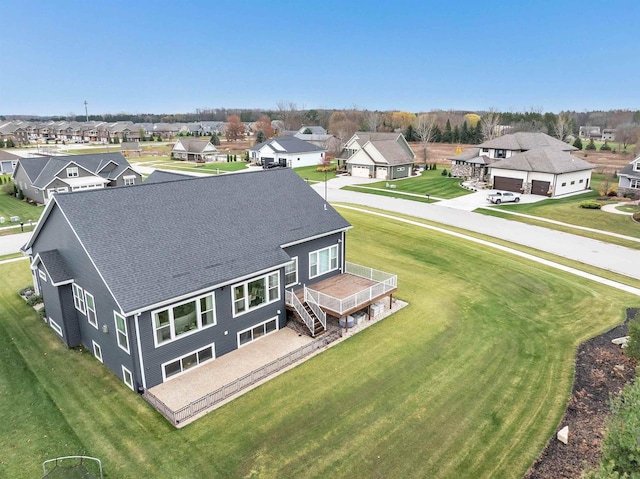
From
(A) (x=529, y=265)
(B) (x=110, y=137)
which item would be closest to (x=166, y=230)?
(A) (x=529, y=265)

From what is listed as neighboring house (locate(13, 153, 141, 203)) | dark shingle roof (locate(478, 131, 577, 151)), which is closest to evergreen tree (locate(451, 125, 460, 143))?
dark shingle roof (locate(478, 131, 577, 151))

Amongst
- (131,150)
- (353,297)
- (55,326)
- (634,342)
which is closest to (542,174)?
(634,342)

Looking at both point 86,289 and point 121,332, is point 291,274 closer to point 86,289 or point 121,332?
point 121,332

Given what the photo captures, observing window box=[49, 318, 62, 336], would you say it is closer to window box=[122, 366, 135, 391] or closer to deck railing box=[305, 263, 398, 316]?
window box=[122, 366, 135, 391]

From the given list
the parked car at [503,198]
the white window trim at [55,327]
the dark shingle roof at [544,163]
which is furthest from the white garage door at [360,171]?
the white window trim at [55,327]

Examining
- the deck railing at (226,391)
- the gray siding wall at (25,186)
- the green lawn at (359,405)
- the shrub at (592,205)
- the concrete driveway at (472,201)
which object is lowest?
the green lawn at (359,405)

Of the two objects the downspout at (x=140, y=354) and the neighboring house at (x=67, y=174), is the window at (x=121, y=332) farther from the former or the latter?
the neighboring house at (x=67, y=174)
